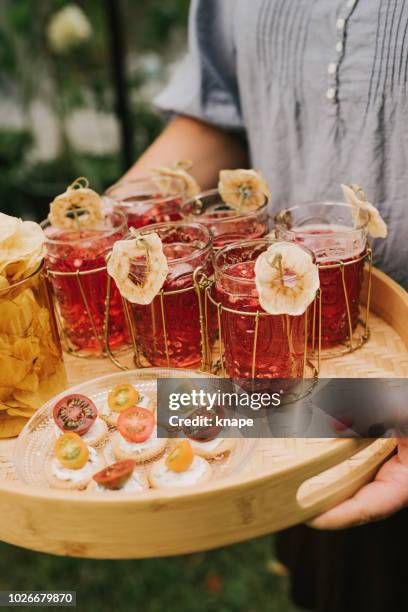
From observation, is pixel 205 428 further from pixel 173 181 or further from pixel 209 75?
pixel 209 75

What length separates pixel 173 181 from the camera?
4.46ft

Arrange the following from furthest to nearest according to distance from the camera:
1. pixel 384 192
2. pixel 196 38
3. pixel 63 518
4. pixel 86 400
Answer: pixel 196 38
pixel 384 192
pixel 86 400
pixel 63 518

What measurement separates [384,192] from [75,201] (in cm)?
58

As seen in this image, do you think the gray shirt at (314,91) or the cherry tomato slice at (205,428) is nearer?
the cherry tomato slice at (205,428)

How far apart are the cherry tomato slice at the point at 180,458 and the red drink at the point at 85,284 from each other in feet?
1.19

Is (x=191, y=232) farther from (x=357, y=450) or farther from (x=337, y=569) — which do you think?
(x=337, y=569)

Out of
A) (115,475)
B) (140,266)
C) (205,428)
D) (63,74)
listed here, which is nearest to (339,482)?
(205,428)

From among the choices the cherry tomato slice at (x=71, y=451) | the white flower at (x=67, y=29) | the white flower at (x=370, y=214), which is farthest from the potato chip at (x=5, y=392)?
the white flower at (x=67, y=29)

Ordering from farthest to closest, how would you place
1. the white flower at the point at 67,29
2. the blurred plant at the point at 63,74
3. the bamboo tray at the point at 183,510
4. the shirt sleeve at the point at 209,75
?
the blurred plant at the point at 63,74, the white flower at the point at 67,29, the shirt sleeve at the point at 209,75, the bamboo tray at the point at 183,510

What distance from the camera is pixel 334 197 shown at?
1.38 m

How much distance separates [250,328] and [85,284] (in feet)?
1.08

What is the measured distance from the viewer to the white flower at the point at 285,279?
950mm

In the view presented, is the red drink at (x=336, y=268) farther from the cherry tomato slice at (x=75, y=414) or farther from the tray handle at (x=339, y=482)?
the cherry tomato slice at (x=75, y=414)

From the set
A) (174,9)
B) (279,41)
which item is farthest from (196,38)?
(174,9)
